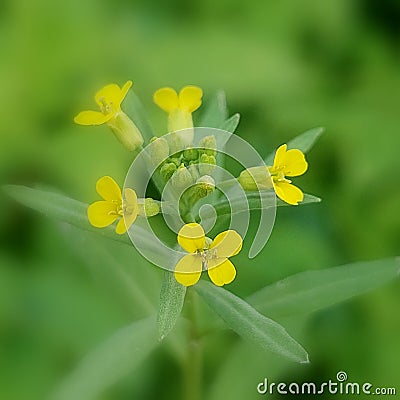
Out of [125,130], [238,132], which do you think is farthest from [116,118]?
[238,132]

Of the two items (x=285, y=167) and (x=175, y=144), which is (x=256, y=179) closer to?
(x=285, y=167)

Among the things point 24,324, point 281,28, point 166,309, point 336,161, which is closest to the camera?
point 166,309

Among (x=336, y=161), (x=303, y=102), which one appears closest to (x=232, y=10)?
(x=303, y=102)

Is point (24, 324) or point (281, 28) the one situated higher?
point (281, 28)

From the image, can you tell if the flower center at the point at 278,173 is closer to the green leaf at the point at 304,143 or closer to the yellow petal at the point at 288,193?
the yellow petal at the point at 288,193

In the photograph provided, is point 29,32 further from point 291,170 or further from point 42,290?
point 291,170
